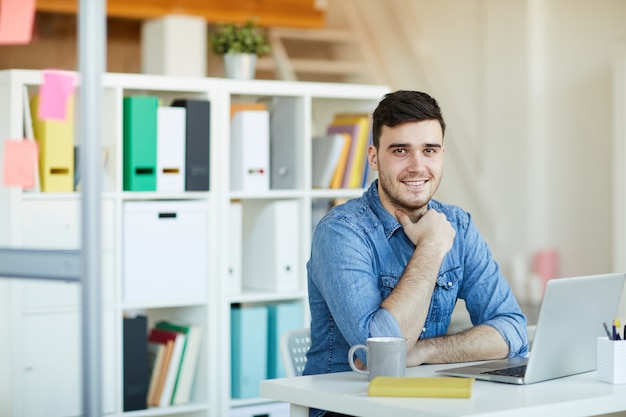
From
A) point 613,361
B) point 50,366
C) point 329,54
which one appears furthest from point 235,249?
point 329,54

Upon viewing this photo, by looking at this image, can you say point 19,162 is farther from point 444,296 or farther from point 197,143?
point 197,143

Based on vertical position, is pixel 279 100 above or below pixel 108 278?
above

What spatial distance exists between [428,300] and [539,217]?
3.56 meters

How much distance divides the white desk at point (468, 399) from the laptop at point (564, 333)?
0.03 m

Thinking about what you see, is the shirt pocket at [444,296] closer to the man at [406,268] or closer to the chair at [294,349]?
the man at [406,268]

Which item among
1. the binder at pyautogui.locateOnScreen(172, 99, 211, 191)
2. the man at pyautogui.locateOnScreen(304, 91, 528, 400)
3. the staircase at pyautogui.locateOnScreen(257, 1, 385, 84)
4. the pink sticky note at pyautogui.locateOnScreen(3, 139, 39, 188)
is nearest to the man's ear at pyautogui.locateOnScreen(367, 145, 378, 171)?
the man at pyautogui.locateOnScreen(304, 91, 528, 400)

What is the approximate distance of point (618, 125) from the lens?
4.44 m

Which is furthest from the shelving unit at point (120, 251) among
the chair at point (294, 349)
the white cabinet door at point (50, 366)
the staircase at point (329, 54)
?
the staircase at point (329, 54)

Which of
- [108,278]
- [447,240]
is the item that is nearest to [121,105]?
[108,278]

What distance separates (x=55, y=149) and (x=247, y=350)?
137 cm

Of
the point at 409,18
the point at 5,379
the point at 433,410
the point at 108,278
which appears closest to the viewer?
the point at 433,410

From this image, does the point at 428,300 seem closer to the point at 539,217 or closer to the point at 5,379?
the point at 5,379

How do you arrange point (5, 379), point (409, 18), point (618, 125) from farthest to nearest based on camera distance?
1. point (409, 18)
2. point (618, 125)
3. point (5, 379)

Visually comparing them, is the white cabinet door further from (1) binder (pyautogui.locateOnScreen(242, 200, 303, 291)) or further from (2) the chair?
(2) the chair
